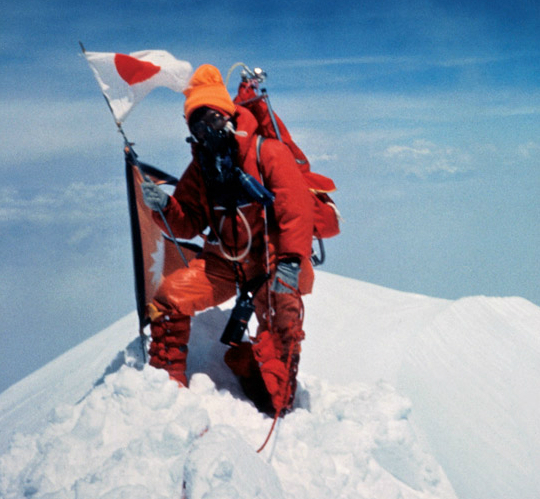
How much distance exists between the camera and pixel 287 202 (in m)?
2.40

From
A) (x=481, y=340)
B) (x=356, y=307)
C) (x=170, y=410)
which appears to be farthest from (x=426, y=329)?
(x=170, y=410)

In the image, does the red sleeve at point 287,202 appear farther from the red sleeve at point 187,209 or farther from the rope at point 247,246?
the red sleeve at point 187,209

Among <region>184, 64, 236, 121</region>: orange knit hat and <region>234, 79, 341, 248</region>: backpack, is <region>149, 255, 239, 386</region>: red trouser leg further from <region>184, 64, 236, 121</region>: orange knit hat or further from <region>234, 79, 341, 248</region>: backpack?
<region>184, 64, 236, 121</region>: orange knit hat

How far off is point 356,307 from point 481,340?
1143 mm

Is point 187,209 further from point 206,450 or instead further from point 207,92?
point 206,450

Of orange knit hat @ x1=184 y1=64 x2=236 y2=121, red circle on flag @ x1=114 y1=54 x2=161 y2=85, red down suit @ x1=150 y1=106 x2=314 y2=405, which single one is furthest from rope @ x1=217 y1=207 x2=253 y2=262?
red circle on flag @ x1=114 y1=54 x2=161 y2=85

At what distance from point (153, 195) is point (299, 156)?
809 millimetres

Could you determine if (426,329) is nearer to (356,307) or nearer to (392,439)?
(356,307)

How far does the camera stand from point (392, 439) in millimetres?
2225

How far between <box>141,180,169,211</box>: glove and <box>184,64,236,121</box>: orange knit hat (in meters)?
0.40

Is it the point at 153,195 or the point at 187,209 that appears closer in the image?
the point at 153,195

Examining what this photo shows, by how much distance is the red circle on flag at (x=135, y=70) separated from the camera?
2.37 metres

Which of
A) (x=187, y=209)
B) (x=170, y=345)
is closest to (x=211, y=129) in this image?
(x=187, y=209)

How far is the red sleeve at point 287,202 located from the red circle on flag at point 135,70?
67 cm
